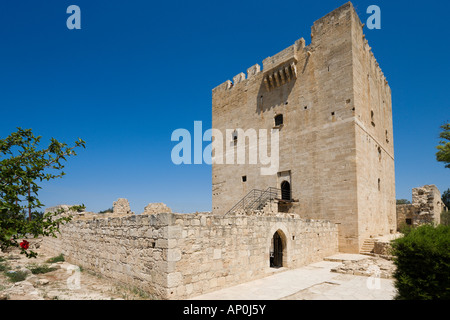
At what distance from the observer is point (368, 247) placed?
12594 mm

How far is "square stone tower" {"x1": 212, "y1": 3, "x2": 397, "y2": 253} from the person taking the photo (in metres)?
13.3

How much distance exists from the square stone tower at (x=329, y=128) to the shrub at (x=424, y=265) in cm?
793

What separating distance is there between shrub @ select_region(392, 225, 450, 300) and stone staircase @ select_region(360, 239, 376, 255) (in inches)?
307

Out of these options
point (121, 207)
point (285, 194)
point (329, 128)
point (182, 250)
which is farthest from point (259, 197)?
point (182, 250)

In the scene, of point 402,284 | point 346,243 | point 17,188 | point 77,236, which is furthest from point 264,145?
point 17,188

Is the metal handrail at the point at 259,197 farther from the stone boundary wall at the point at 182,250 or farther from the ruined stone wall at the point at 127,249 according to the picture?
the ruined stone wall at the point at 127,249

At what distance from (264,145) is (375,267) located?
996 cm

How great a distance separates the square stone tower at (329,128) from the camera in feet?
43.7

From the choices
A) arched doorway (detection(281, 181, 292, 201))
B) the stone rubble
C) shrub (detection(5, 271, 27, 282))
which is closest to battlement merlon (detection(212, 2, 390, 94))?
arched doorway (detection(281, 181, 292, 201))

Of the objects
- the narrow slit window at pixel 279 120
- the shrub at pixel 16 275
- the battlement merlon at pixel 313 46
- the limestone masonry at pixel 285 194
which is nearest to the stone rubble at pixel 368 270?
the limestone masonry at pixel 285 194

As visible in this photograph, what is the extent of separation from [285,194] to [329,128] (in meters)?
4.44
